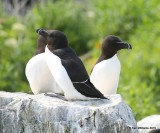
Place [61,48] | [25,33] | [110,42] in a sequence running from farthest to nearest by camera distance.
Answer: [25,33] < [110,42] < [61,48]

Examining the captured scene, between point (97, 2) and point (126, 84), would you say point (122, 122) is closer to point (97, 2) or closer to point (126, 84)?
point (126, 84)

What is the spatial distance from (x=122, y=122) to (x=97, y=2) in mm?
11324

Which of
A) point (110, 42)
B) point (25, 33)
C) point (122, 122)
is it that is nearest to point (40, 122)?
point (122, 122)

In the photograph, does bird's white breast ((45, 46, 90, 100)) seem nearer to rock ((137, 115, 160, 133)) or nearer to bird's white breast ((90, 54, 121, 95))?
bird's white breast ((90, 54, 121, 95))

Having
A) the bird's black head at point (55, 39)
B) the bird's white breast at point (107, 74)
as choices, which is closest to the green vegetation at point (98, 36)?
the bird's white breast at point (107, 74)

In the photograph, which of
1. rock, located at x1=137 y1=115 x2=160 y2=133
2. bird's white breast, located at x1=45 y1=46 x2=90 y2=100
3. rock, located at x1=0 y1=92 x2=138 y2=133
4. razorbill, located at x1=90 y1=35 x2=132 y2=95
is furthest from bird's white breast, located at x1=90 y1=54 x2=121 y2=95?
bird's white breast, located at x1=45 y1=46 x2=90 y2=100

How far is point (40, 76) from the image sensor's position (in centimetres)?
946

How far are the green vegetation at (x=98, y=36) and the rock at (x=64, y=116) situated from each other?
14.2 feet

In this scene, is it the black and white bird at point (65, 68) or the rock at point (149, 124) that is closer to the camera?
the black and white bird at point (65, 68)

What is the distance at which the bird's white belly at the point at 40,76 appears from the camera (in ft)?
30.8

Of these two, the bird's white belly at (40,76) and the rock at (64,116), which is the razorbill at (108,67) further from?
the rock at (64,116)

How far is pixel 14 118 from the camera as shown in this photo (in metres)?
8.84

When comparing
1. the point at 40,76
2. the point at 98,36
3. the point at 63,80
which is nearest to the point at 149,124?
the point at 40,76

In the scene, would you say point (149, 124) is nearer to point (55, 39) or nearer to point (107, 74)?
point (107, 74)
